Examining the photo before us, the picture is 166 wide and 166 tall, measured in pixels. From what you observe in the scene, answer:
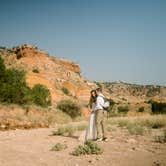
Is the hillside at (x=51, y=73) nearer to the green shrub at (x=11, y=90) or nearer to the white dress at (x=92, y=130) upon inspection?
the green shrub at (x=11, y=90)

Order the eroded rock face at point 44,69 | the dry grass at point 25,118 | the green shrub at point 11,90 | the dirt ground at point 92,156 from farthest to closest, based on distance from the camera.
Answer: the eroded rock face at point 44,69 < the green shrub at point 11,90 < the dry grass at point 25,118 < the dirt ground at point 92,156

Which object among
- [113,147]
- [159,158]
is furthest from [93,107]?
[159,158]

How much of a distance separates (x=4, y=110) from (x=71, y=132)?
39.7 feet

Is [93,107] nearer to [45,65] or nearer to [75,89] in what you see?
[75,89]

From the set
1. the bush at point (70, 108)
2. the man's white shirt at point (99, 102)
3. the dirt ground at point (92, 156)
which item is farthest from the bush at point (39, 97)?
the dirt ground at point (92, 156)

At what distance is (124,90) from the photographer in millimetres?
133125

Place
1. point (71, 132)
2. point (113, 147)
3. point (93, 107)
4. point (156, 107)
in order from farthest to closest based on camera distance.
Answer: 1. point (156, 107)
2. point (71, 132)
3. point (93, 107)
4. point (113, 147)

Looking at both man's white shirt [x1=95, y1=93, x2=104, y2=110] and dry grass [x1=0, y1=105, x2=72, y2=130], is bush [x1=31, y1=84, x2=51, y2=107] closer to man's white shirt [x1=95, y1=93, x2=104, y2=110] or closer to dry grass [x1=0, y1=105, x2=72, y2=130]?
dry grass [x1=0, y1=105, x2=72, y2=130]

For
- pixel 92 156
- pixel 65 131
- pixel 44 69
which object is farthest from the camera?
pixel 44 69

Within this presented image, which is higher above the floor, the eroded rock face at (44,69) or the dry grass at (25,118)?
the eroded rock face at (44,69)

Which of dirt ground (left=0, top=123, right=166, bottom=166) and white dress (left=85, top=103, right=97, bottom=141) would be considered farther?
white dress (left=85, top=103, right=97, bottom=141)

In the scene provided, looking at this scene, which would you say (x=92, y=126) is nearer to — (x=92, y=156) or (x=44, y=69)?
(x=92, y=156)

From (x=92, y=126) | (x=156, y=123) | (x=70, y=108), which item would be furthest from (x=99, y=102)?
(x=70, y=108)

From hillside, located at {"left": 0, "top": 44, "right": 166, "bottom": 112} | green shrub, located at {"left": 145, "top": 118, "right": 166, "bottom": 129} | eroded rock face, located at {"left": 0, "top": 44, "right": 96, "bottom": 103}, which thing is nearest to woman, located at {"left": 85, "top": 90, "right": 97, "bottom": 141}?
green shrub, located at {"left": 145, "top": 118, "right": 166, "bottom": 129}
